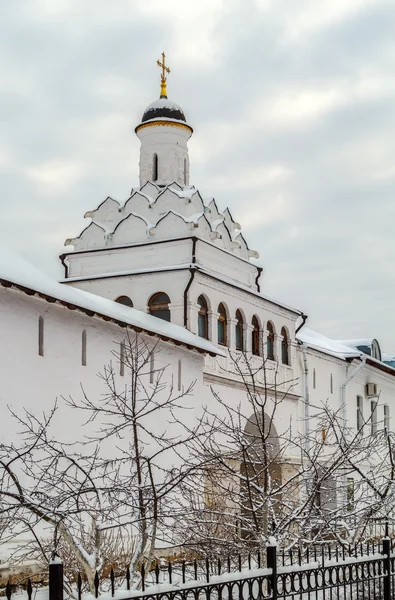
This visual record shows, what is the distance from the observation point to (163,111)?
2039cm

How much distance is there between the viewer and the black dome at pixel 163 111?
20344mm

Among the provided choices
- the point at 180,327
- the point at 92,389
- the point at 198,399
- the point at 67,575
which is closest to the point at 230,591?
the point at 67,575

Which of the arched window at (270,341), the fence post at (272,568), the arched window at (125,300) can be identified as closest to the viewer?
the fence post at (272,568)

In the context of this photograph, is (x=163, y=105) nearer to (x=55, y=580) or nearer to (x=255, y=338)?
(x=255, y=338)

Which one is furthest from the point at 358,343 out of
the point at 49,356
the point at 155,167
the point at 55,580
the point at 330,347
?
the point at 55,580

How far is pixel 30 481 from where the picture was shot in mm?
11117

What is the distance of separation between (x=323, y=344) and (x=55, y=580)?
803 inches

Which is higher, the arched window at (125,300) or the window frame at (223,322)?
the arched window at (125,300)

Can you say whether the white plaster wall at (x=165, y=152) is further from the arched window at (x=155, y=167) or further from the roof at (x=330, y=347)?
the roof at (x=330, y=347)

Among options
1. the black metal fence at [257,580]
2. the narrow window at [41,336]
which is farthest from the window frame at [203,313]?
the black metal fence at [257,580]

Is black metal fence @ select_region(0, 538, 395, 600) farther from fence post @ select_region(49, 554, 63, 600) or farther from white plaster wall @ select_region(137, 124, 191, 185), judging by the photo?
white plaster wall @ select_region(137, 124, 191, 185)

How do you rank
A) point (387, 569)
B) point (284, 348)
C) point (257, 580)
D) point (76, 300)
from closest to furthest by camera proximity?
point (257, 580) < point (387, 569) < point (76, 300) < point (284, 348)

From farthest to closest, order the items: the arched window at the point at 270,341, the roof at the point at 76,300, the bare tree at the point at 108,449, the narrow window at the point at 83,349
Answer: the arched window at the point at 270,341 → the narrow window at the point at 83,349 → the roof at the point at 76,300 → the bare tree at the point at 108,449

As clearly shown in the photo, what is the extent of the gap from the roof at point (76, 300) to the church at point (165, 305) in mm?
34
